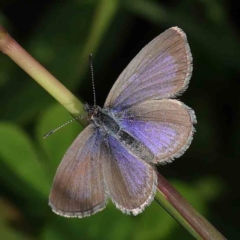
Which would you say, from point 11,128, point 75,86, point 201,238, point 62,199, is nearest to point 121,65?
point 75,86

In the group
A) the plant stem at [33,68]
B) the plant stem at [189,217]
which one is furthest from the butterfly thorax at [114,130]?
the plant stem at [189,217]

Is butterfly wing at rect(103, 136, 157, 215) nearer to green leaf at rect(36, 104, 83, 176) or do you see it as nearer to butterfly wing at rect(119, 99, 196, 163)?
butterfly wing at rect(119, 99, 196, 163)

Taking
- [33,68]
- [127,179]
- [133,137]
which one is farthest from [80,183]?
[33,68]

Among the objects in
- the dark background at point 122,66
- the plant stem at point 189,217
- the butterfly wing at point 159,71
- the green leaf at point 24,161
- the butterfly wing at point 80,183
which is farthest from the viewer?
the dark background at point 122,66

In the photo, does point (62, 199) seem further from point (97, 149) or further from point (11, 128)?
point (11, 128)

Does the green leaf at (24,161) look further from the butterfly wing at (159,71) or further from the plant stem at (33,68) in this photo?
the plant stem at (33,68)

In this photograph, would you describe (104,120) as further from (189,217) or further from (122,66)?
(122,66)
